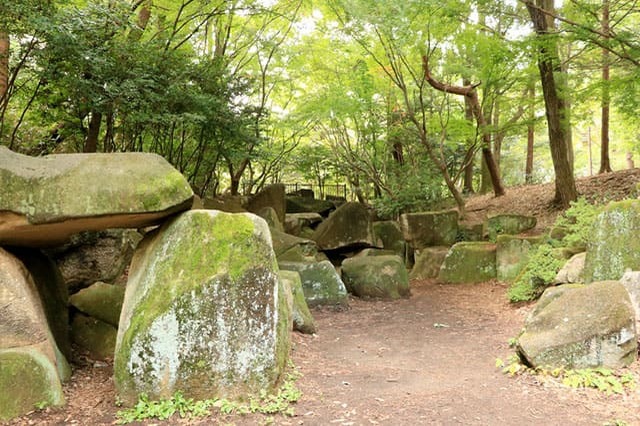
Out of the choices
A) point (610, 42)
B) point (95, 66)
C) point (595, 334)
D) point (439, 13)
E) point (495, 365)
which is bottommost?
point (495, 365)

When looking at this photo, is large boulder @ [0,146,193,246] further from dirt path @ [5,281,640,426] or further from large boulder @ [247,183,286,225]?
large boulder @ [247,183,286,225]

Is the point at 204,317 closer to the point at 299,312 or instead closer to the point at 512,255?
the point at 299,312

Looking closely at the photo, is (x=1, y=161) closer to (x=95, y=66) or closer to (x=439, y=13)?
(x=95, y=66)

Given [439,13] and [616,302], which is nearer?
[616,302]

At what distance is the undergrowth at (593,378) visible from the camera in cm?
373

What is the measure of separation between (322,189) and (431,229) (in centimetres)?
708

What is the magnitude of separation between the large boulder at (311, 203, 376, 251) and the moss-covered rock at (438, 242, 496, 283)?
2118mm

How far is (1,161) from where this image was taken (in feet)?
12.3

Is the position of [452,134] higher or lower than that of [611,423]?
higher

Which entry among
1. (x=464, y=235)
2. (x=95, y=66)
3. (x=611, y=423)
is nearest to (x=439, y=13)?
(x=464, y=235)

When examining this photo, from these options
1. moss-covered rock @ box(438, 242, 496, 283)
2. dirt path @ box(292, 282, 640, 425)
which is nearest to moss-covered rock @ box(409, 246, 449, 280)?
moss-covered rock @ box(438, 242, 496, 283)

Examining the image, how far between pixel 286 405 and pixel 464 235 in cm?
874

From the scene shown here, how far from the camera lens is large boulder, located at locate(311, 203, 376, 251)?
1108 cm

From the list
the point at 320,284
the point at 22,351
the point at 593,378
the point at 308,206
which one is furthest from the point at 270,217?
the point at 593,378
